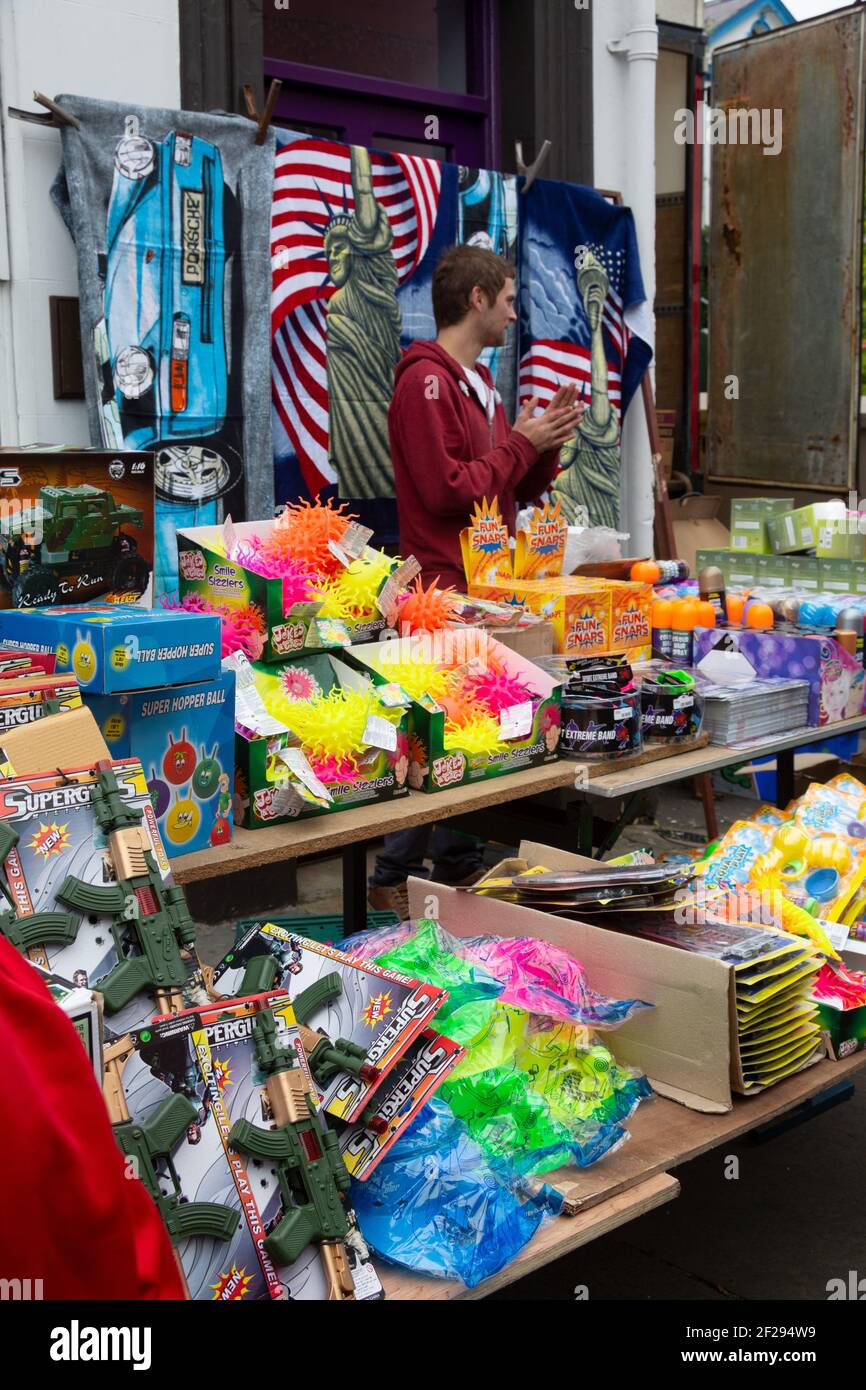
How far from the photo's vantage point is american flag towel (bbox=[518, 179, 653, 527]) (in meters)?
5.60

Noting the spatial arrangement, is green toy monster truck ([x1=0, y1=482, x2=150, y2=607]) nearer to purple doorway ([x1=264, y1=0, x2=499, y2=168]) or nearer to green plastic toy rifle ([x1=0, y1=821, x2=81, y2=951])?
green plastic toy rifle ([x1=0, y1=821, x2=81, y2=951])

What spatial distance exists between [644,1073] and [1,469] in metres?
1.59

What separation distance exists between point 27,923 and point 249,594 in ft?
3.84

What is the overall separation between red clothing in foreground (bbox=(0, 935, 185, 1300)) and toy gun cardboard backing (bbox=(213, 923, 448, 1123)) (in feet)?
1.88

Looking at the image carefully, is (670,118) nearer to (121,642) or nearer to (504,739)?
(504,739)

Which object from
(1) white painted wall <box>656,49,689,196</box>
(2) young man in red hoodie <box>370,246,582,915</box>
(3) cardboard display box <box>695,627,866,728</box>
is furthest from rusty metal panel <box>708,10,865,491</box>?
(3) cardboard display box <box>695,627,866,728</box>

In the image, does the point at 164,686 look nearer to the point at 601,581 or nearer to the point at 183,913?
the point at 183,913

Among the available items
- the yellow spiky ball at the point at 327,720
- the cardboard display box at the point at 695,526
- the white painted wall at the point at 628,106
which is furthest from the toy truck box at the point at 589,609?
the cardboard display box at the point at 695,526

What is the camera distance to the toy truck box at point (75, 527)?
2.43 metres

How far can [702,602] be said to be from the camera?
12.9ft

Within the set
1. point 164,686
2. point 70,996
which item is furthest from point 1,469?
point 70,996

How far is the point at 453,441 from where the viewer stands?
3.89 metres

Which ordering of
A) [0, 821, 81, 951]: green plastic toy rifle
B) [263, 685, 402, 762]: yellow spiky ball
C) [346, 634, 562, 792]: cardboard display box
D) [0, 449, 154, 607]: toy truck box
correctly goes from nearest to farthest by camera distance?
Result: [0, 821, 81, 951]: green plastic toy rifle < [0, 449, 154, 607]: toy truck box < [263, 685, 402, 762]: yellow spiky ball < [346, 634, 562, 792]: cardboard display box

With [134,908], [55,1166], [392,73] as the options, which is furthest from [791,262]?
[55,1166]
